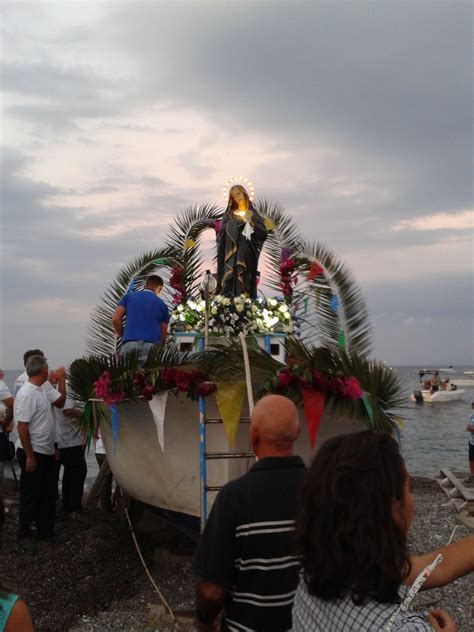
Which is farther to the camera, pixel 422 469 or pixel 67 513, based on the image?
pixel 422 469

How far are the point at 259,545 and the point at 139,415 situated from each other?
4251mm

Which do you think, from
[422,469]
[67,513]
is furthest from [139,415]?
[422,469]

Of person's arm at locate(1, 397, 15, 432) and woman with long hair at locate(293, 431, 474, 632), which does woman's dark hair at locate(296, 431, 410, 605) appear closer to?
woman with long hair at locate(293, 431, 474, 632)

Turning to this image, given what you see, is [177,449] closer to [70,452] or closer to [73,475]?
[70,452]

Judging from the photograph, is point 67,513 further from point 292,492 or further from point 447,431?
point 447,431

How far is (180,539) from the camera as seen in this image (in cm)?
862

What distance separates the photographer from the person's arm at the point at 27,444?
765 cm

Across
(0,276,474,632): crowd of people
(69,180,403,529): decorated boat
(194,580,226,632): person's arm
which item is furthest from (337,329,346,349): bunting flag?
(194,580,226,632): person's arm

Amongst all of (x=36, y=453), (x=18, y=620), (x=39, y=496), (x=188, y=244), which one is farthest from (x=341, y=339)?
(x=18, y=620)

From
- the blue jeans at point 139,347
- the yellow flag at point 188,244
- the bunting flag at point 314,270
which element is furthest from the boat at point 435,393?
the blue jeans at point 139,347

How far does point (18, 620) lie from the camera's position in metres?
Answer: 2.00

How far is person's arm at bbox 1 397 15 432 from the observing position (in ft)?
29.2

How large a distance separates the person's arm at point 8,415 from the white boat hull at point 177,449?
7.92 feet

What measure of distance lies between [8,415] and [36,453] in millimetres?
1322
